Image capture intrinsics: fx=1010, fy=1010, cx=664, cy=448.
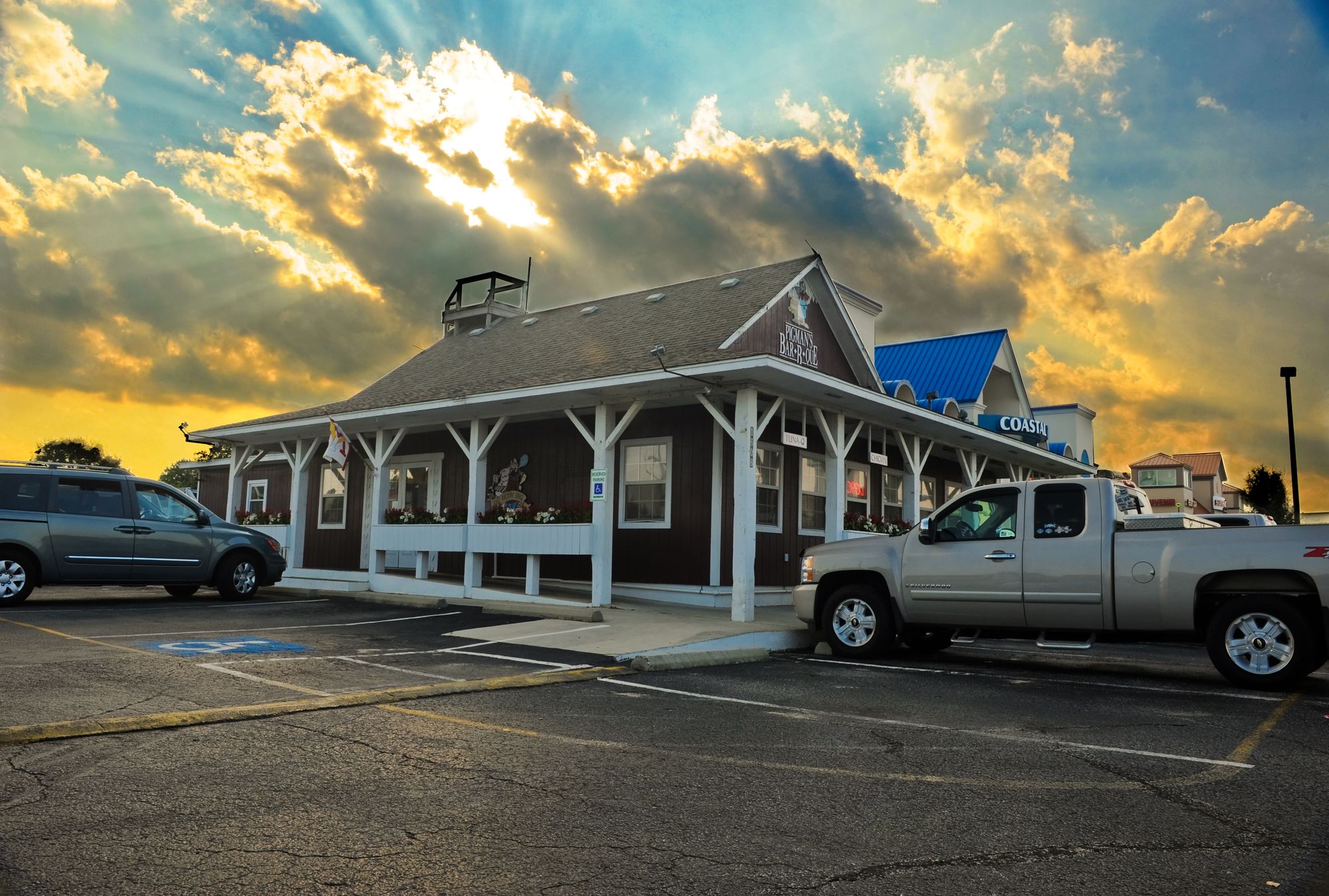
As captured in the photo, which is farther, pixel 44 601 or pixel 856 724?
pixel 44 601

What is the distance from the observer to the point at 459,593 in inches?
671

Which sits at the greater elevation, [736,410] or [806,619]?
[736,410]

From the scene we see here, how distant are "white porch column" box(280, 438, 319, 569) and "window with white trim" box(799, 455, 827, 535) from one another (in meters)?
10.5

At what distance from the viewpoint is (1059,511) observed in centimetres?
1009

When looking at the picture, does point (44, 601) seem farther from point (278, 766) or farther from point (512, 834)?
point (512, 834)

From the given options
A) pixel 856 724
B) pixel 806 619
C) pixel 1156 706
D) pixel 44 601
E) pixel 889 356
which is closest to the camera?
pixel 856 724

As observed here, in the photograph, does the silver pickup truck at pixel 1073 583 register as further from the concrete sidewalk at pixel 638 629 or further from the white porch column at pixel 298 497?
the white porch column at pixel 298 497

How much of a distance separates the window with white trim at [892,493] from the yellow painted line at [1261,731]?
41.1ft

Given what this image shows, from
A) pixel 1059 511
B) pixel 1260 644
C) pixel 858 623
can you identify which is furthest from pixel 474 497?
pixel 1260 644

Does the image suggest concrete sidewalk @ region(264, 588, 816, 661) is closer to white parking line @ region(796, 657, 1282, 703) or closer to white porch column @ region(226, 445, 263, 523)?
white parking line @ region(796, 657, 1282, 703)

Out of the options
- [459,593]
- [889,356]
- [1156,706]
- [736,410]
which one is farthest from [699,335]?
[889,356]

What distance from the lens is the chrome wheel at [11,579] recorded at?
14164mm

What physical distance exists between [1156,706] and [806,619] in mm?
4170

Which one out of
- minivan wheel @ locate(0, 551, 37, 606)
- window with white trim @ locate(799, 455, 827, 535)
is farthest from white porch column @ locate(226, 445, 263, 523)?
window with white trim @ locate(799, 455, 827, 535)
